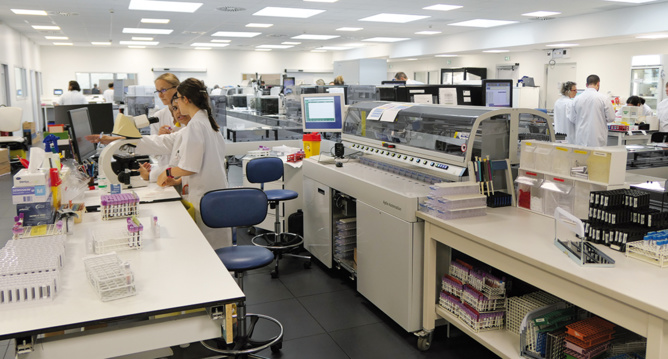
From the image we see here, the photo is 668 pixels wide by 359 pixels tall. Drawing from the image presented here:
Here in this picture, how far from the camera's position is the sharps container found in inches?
194


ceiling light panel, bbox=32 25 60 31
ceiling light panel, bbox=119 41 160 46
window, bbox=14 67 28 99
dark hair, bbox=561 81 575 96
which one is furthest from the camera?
ceiling light panel, bbox=119 41 160 46

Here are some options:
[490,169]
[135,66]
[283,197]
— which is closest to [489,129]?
[490,169]

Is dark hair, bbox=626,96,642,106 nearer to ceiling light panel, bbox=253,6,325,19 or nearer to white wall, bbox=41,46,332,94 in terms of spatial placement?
ceiling light panel, bbox=253,6,325,19

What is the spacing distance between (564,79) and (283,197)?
32.9ft

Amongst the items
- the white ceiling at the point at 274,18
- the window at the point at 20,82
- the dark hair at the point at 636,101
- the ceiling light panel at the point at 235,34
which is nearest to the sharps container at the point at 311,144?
the white ceiling at the point at 274,18

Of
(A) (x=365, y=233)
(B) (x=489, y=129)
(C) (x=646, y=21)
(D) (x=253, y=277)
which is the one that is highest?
(C) (x=646, y=21)

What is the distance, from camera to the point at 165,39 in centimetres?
1509

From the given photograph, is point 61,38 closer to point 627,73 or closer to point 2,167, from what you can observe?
point 2,167

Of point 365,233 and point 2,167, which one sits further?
point 2,167

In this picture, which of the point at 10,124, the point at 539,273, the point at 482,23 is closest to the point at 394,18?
the point at 482,23

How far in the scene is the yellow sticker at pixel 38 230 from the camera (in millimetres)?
2387

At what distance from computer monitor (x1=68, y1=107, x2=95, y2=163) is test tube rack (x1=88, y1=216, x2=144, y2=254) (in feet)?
4.56

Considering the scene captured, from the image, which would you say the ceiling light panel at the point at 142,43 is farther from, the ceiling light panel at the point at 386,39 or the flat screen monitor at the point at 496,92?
the flat screen monitor at the point at 496,92

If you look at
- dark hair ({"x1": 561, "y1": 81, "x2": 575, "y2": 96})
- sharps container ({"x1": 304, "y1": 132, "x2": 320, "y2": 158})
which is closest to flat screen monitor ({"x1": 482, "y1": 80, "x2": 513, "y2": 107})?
sharps container ({"x1": 304, "y1": 132, "x2": 320, "y2": 158})
